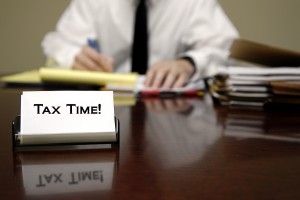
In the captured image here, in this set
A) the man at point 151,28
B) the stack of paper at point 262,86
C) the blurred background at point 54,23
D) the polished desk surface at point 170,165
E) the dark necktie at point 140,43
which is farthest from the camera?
the blurred background at point 54,23

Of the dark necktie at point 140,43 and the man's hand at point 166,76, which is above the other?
the dark necktie at point 140,43

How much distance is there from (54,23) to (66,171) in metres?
1.88

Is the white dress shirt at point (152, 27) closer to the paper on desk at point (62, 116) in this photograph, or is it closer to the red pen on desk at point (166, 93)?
the red pen on desk at point (166, 93)

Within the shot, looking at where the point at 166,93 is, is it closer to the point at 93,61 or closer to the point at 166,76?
the point at 166,76

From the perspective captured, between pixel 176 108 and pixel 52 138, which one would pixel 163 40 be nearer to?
pixel 176 108

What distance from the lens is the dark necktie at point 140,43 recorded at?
1398 millimetres

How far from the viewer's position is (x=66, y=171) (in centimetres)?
31

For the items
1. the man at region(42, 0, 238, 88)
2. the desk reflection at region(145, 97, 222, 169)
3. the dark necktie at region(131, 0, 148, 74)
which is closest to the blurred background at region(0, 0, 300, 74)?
the man at region(42, 0, 238, 88)

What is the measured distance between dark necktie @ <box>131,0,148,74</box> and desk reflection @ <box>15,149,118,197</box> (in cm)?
104

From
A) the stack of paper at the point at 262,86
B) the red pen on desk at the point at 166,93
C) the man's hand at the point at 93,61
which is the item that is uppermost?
the man's hand at the point at 93,61

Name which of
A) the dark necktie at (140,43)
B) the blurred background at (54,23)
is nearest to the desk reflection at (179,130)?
the dark necktie at (140,43)

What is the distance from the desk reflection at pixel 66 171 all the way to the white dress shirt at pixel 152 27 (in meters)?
1.17

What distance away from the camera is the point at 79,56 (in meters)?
1.02

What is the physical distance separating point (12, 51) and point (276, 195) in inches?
81.5
